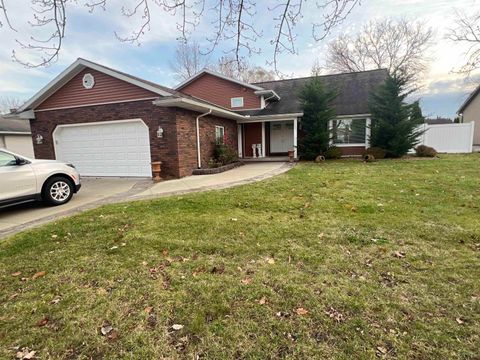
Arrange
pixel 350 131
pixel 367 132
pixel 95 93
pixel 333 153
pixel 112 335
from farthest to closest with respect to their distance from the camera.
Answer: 1. pixel 350 131
2. pixel 367 132
3. pixel 333 153
4. pixel 95 93
5. pixel 112 335

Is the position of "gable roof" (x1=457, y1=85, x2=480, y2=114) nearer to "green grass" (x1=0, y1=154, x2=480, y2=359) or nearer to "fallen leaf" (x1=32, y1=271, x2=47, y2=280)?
"green grass" (x1=0, y1=154, x2=480, y2=359)

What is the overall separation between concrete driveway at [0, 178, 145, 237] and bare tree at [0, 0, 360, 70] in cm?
345

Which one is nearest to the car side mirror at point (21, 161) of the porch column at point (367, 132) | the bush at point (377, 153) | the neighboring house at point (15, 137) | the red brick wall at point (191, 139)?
the red brick wall at point (191, 139)

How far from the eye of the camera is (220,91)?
1692cm

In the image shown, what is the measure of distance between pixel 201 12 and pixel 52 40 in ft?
6.10

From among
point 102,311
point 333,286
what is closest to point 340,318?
point 333,286

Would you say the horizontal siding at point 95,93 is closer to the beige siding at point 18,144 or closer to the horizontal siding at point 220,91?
the horizontal siding at point 220,91

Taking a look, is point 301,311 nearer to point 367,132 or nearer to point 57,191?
point 57,191

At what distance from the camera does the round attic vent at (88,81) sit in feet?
33.8

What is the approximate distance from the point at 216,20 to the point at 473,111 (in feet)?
103

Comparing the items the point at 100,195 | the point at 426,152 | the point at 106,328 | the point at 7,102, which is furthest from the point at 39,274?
the point at 7,102

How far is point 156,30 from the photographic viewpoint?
4.04 metres

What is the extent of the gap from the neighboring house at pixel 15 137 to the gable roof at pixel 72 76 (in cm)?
1023

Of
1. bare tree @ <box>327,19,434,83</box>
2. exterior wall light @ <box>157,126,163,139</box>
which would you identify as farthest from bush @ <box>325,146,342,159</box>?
bare tree @ <box>327,19,434,83</box>
